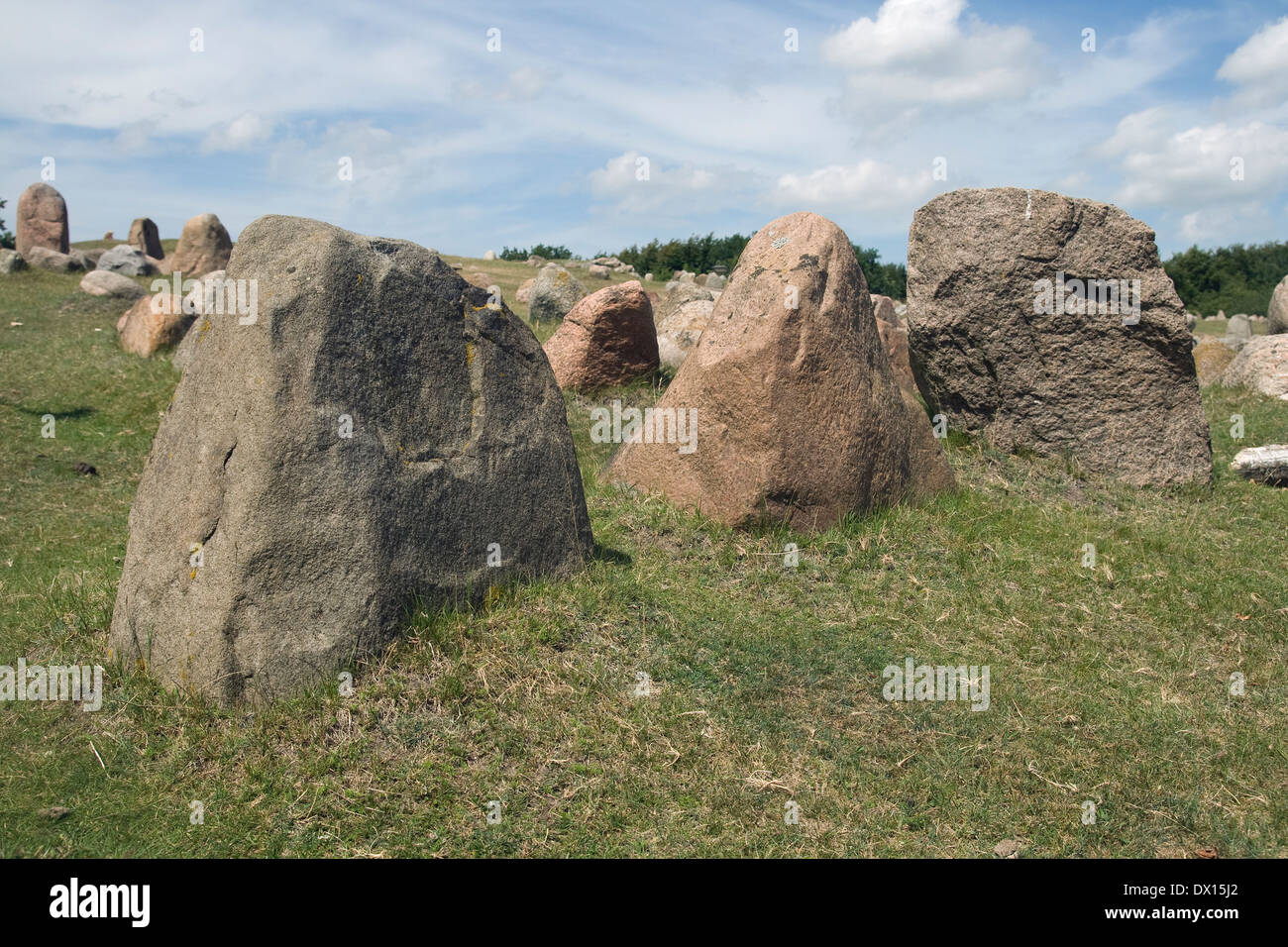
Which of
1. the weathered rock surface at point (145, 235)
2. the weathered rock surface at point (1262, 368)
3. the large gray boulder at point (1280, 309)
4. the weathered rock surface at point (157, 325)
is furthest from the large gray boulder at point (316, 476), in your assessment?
the weathered rock surface at point (145, 235)

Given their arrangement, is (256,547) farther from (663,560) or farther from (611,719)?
(663,560)

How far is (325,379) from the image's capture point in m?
4.71

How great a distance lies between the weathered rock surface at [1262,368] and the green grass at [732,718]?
22.0ft

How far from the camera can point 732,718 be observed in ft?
15.9

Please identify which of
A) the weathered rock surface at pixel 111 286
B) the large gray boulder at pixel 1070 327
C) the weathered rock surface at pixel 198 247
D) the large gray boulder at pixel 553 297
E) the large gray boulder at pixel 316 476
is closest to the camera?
the large gray boulder at pixel 316 476

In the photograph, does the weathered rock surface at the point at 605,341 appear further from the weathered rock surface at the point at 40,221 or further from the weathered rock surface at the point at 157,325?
the weathered rock surface at the point at 40,221

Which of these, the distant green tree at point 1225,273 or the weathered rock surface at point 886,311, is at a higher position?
the distant green tree at point 1225,273

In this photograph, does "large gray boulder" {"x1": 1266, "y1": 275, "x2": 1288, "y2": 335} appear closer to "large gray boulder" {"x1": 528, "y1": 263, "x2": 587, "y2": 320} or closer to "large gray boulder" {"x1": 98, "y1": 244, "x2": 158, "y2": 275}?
"large gray boulder" {"x1": 528, "y1": 263, "x2": 587, "y2": 320}

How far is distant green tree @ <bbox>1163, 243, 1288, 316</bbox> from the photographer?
3550cm

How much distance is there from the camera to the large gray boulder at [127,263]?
67.7ft

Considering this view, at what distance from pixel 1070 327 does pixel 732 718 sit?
569 cm

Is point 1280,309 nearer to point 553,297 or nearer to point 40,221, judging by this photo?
point 553,297

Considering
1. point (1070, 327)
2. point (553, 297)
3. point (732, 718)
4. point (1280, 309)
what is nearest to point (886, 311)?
point (553, 297)

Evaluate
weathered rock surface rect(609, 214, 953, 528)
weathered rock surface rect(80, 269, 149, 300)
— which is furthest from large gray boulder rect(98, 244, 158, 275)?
weathered rock surface rect(609, 214, 953, 528)
